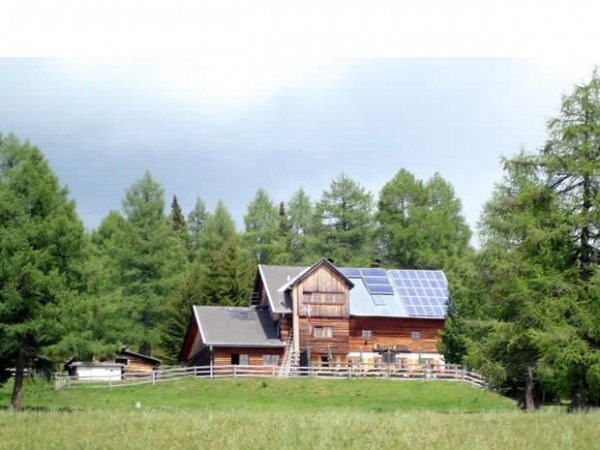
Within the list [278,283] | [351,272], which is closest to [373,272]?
[351,272]

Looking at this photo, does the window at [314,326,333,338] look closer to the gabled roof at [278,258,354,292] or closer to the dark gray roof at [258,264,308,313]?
the dark gray roof at [258,264,308,313]

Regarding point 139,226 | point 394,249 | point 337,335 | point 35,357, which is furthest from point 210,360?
point 394,249

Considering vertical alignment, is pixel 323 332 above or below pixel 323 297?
below

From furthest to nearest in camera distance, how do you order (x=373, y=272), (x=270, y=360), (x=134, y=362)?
(x=373, y=272)
(x=134, y=362)
(x=270, y=360)

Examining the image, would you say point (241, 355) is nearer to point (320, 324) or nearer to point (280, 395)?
point (320, 324)

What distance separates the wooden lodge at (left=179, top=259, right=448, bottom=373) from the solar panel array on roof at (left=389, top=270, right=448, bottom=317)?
79 mm

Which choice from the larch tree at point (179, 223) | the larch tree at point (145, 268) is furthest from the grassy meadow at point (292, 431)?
the larch tree at point (179, 223)

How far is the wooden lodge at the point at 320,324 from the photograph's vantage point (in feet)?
173

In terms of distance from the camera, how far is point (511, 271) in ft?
81.4

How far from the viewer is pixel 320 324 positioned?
54406mm

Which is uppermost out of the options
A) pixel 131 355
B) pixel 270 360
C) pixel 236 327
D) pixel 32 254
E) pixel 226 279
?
pixel 226 279

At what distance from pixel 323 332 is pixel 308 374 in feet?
19.1

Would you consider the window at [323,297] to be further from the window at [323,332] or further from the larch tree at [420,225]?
the larch tree at [420,225]

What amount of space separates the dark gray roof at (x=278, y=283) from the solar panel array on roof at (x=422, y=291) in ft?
24.2
